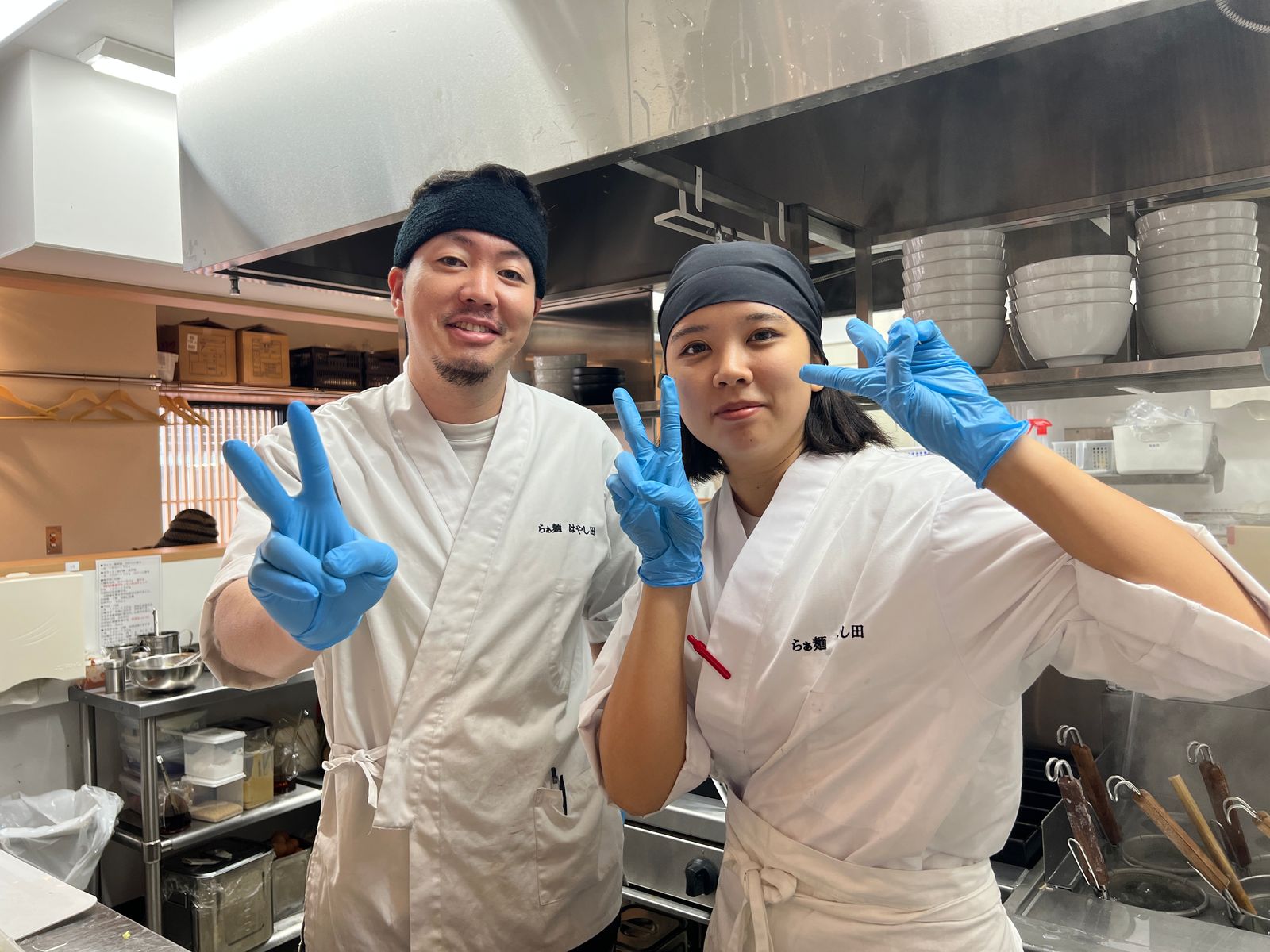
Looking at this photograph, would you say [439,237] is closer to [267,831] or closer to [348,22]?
[348,22]

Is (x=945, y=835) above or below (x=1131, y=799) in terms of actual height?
above

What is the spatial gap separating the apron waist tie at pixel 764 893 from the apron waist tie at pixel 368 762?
1.97ft

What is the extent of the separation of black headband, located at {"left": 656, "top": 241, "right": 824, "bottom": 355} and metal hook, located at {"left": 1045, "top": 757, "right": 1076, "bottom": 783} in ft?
3.24

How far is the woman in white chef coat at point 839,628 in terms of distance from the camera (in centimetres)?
101

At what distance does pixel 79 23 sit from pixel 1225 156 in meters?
3.47

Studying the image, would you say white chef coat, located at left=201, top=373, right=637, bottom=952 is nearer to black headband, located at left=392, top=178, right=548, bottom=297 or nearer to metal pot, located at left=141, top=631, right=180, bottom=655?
black headband, located at left=392, top=178, right=548, bottom=297

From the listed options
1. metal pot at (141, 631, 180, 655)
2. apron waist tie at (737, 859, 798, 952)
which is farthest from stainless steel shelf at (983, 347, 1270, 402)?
metal pot at (141, 631, 180, 655)

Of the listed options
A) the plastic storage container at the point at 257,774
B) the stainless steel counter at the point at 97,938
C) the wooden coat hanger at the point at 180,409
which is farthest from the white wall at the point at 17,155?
the stainless steel counter at the point at 97,938

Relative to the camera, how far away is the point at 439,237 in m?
1.52

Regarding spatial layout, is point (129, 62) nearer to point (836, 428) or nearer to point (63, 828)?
point (63, 828)

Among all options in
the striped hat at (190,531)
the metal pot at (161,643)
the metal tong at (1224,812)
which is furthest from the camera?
the striped hat at (190,531)

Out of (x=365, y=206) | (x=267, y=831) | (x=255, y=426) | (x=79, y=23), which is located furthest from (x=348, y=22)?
(x=255, y=426)

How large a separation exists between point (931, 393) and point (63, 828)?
340 cm

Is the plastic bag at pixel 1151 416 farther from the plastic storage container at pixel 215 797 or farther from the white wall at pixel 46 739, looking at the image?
the white wall at pixel 46 739
